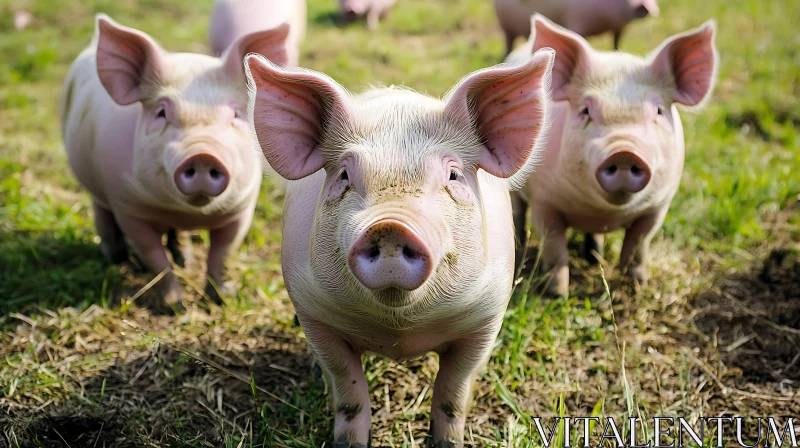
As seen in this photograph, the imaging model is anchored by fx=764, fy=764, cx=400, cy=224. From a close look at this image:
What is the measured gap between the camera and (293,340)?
3457 millimetres

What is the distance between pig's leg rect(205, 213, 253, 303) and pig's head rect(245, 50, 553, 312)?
4.91 feet

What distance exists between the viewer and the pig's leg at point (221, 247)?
3770mm

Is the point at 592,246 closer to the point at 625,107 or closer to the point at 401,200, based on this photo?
the point at 625,107

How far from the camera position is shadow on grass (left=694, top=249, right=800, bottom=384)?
10.9 ft

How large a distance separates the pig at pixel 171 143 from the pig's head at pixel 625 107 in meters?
1.35

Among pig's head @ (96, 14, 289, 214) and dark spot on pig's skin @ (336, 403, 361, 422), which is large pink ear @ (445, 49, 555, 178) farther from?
pig's head @ (96, 14, 289, 214)

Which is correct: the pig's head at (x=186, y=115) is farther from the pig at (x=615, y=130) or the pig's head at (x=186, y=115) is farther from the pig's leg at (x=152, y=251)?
the pig at (x=615, y=130)

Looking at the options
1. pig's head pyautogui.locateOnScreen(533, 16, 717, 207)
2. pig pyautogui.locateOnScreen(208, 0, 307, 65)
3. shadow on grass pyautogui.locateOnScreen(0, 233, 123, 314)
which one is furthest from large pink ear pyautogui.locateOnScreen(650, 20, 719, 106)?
shadow on grass pyautogui.locateOnScreen(0, 233, 123, 314)

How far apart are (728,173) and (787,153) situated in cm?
65

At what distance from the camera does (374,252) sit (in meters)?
1.88

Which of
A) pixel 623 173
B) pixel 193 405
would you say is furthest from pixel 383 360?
pixel 623 173

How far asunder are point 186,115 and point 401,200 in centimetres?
166

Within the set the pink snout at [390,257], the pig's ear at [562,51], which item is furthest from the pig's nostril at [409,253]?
the pig's ear at [562,51]

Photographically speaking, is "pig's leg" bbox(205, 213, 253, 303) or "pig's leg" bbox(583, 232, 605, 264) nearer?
"pig's leg" bbox(205, 213, 253, 303)
